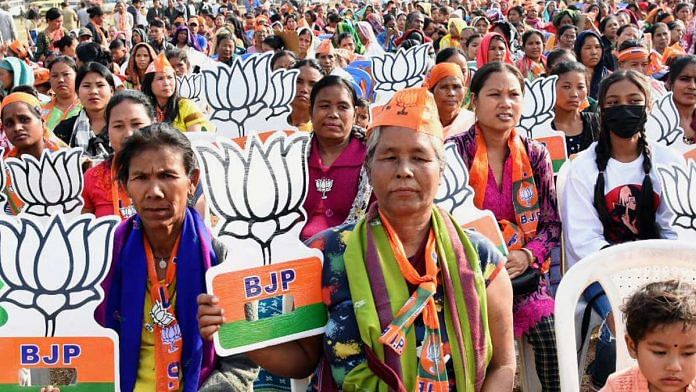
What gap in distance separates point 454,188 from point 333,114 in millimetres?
1129

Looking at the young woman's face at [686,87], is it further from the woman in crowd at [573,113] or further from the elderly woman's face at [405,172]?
the elderly woman's face at [405,172]

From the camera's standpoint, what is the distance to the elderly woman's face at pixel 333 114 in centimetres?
411

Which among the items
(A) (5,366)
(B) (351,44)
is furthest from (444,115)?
(B) (351,44)

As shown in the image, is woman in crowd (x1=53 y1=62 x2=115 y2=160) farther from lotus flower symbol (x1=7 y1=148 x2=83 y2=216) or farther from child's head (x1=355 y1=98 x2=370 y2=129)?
child's head (x1=355 y1=98 x2=370 y2=129)

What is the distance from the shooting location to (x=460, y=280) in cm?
229

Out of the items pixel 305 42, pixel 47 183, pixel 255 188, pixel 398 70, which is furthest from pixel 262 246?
pixel 305 42

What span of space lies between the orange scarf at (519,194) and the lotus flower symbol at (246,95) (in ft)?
7.65

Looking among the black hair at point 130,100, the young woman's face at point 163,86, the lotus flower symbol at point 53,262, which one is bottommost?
the lotus flower symbol at point 53,262

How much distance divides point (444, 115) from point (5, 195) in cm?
269

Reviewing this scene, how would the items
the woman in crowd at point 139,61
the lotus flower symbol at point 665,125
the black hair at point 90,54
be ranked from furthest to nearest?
the black hair at point 90,54, the woman in crowd at point 139,61, the lotus flower symbol at point 665,125

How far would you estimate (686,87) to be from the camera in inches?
207

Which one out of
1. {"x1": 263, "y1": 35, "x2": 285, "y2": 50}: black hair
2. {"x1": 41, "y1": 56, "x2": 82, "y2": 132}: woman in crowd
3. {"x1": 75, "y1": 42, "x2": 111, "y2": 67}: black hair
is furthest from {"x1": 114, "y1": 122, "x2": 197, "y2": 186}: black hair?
{"x1": 263, "y1": 35, "x2": 285, "y2": 50}: black hair

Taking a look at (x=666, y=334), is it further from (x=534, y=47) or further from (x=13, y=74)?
(x=534, y=47)

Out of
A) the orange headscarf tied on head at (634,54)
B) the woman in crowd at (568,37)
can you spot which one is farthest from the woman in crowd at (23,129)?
the woman in crowd at (568,37)
